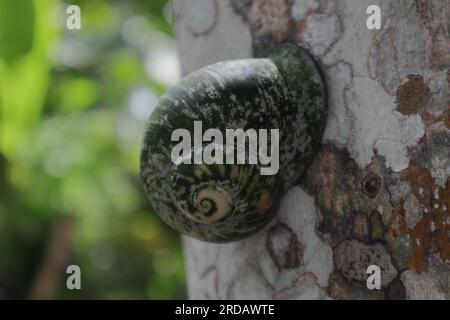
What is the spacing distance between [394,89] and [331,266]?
0.14 m

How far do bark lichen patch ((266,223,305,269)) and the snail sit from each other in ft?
0.08

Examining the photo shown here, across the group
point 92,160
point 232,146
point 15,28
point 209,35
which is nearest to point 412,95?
point 232,146

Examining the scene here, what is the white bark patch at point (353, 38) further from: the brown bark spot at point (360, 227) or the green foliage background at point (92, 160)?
the green foliage background at point (92, 160)

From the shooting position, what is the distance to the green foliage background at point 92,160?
154cm

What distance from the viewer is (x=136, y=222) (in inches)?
89.8

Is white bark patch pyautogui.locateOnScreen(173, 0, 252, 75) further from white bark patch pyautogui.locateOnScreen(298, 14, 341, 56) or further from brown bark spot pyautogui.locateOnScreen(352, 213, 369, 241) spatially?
brown bark spot pyautogui.locateOnScreen(352, 213, 369, 241)

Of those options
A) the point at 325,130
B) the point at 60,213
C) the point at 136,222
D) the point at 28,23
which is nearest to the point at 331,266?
the point at 325,130

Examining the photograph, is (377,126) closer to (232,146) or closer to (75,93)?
(232,146)

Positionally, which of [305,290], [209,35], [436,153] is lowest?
[305,290]

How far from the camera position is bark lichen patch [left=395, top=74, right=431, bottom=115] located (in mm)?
501

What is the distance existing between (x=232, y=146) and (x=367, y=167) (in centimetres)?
10

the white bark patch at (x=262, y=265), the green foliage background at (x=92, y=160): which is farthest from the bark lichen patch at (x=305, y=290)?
the green foliage background at (x=92, y=160)

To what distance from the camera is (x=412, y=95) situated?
51 centimetres

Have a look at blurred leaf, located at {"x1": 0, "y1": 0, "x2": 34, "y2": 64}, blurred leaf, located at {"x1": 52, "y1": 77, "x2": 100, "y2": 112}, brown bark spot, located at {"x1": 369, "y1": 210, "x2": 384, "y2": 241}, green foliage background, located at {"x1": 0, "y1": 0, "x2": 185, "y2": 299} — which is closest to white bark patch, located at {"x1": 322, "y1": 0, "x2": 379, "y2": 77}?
brown bark spot, located at {"x1": 369, "y1": 210, "x2": 384, "y2": 241}
